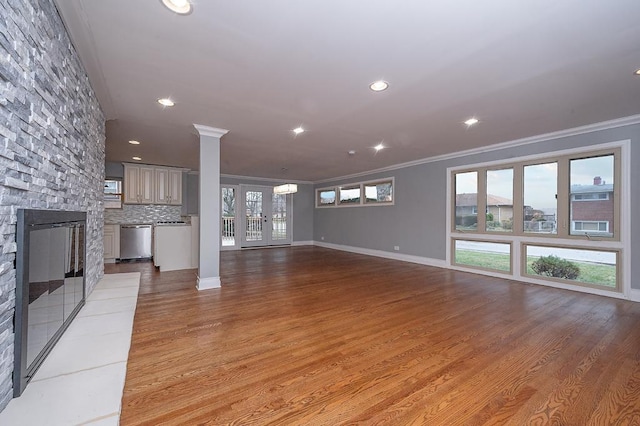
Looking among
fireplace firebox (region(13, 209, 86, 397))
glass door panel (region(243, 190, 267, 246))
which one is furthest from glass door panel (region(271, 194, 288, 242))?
fireplace firebox (region(13, 209, 86, 397))

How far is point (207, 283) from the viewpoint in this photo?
3.87m

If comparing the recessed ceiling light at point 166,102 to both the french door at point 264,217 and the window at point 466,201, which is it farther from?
the french door at point 264,217

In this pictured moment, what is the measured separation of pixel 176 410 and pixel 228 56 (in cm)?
250

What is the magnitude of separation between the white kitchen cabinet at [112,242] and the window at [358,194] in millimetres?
5917

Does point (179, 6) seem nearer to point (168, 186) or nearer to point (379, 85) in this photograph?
point (379, 85)

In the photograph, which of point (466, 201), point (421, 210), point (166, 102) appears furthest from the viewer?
point (421, 210)

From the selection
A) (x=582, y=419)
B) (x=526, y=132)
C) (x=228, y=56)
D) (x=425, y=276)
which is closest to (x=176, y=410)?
(x=582, y=419)

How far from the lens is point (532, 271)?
4477 mm

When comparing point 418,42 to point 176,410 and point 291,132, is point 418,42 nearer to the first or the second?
point 291,132

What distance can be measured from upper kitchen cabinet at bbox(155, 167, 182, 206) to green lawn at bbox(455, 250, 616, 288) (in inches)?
272

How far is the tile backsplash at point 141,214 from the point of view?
6.35m

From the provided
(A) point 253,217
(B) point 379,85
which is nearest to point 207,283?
(B) point 379,85

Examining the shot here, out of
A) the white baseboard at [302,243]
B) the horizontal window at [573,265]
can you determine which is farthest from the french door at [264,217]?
the horizontal window at [573,265]

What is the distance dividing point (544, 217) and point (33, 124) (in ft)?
19.8
